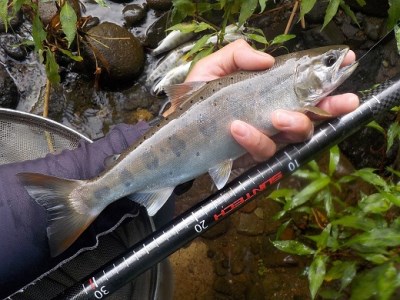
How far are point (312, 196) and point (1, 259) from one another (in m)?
1.83

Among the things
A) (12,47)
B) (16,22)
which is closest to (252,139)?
(12,47)

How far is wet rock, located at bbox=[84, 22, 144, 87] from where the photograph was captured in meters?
4.18

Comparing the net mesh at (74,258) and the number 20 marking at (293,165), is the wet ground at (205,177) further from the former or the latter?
the number 20 marking at (293,165)

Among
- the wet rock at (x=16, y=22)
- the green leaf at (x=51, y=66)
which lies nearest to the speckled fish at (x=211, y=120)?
the green leaf at (x=51, y=66)

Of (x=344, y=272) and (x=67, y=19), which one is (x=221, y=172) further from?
(x=67, y=19)

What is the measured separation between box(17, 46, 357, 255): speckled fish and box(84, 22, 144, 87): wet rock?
2.10 m

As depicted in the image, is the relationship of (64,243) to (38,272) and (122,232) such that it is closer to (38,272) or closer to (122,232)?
(38,272)

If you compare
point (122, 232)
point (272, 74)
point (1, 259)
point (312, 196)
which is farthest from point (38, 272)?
point (312, 196)

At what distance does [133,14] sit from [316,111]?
2963 millimetres

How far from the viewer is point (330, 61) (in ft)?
7.43

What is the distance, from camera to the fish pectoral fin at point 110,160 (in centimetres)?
220

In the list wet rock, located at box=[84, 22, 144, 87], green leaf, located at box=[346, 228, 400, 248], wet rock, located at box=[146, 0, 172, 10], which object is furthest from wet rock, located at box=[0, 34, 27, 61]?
green leaf, located at box=[346, 228, 400, 248]

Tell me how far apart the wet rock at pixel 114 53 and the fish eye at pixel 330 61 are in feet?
7.61

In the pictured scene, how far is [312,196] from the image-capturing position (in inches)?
119
